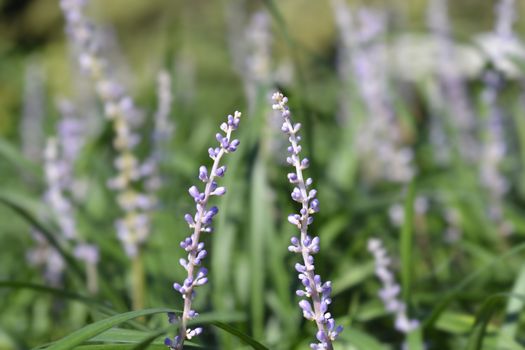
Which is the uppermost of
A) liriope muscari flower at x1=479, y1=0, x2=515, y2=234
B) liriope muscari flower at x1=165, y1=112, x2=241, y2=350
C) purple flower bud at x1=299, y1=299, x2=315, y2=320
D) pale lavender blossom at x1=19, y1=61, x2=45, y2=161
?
pale lavender blossom at x1=19, y1=61, x2=45, y2=161

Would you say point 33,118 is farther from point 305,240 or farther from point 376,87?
point 305,240

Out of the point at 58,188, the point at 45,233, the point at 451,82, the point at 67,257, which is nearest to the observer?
the point at 45,233

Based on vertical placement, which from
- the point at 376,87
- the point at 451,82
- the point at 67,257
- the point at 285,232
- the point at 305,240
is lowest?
the point at 305,240

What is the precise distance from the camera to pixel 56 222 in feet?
14.5

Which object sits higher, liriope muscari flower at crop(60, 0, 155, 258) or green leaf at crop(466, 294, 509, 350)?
liriope muscari flower at crop(60, 0, 155, 258)

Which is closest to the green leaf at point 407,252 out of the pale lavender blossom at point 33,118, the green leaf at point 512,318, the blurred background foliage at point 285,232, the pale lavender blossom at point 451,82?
Result: the blurred background foliage at point 285,232

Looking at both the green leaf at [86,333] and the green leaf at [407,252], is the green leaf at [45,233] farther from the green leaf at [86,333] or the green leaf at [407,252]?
the green leaf at [86,333]

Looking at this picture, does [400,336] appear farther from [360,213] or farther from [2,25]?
[2,25]

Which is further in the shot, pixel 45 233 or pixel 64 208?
pixel 64 208

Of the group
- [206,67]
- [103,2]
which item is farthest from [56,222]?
[103,2]

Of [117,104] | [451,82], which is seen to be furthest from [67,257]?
[451,82]

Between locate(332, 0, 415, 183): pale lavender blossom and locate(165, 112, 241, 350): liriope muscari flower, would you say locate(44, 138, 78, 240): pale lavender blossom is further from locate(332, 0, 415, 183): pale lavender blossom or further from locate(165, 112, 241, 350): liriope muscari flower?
locate(165, 112, 241, 350): liriope muscari flower

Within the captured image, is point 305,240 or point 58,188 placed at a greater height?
point 58,188

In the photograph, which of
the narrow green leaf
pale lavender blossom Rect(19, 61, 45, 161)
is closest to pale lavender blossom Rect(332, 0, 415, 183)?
the narrow green leaf
